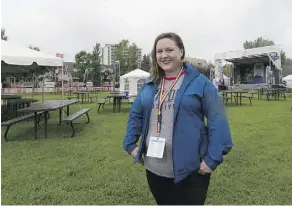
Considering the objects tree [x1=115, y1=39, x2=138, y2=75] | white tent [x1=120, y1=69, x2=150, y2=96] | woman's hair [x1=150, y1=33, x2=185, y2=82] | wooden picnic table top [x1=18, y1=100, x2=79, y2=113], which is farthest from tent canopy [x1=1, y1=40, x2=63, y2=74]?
tree [x1=115, y1=39, x2=138, y2=75]

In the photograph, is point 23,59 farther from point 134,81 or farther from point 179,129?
point 134,81

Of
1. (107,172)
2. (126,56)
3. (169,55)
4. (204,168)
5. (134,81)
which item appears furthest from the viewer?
(126,56)

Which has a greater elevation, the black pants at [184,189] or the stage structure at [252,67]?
the stage structure at [252,67]

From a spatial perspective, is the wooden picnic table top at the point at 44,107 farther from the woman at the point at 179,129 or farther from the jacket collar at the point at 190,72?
the jacket collar at the point at 190,72

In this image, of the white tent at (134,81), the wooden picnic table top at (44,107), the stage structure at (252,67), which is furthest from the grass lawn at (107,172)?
the stage structure at (252,67)

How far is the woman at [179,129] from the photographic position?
1.72m

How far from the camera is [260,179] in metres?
3.76

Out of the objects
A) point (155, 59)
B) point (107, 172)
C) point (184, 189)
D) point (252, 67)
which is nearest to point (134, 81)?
point (107, 172)

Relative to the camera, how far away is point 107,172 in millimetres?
4125

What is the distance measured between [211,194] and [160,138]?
71.6 inches

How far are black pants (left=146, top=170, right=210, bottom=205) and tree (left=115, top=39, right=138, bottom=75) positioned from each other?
4967cm

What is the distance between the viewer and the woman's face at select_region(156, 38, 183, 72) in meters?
1.82

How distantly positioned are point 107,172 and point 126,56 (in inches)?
1892

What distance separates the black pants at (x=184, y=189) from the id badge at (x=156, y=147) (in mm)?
154
